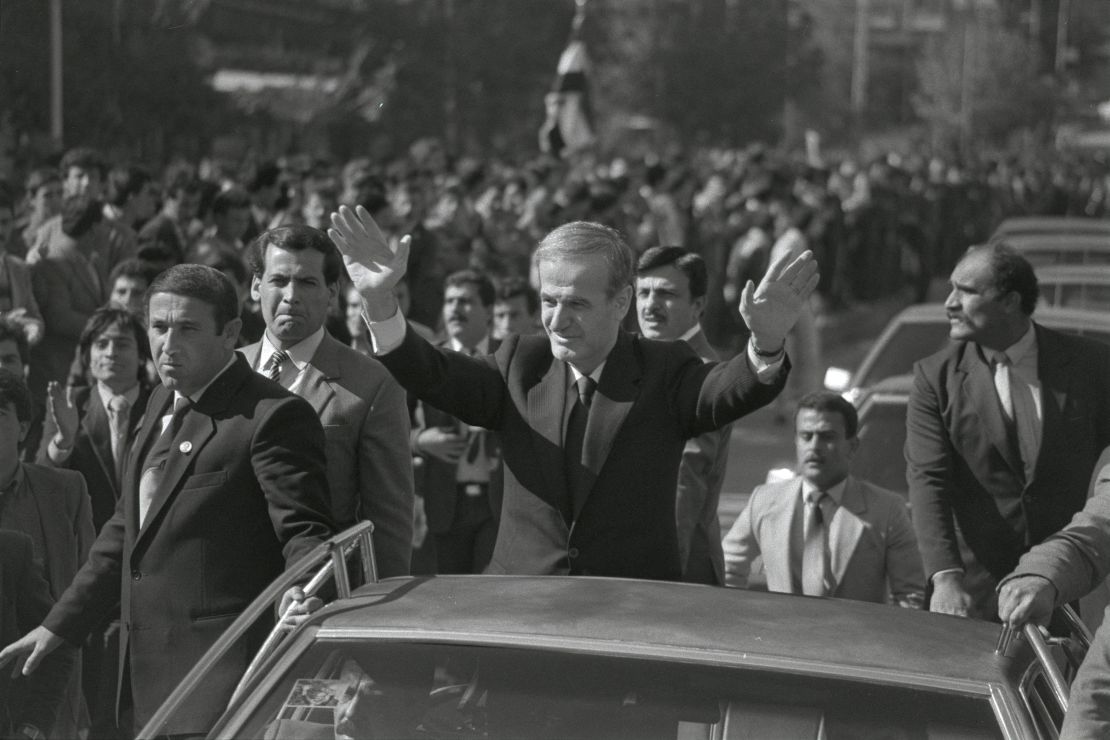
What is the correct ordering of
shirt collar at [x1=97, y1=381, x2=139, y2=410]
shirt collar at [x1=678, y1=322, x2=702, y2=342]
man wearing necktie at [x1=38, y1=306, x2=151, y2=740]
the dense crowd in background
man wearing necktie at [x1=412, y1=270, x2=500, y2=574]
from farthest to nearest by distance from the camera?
the dense crowd in background
man wearing necktie at [x1=412, y1=270, x2=500, y2=574]
shirt collar at [x1=678, y1=322, x2=702, y2=342]
shirt collar at [x1=97, y1=381, x2=139, y2=410]
man wearing necktie at [x1=38, y1=306, x2=151, y2=740]

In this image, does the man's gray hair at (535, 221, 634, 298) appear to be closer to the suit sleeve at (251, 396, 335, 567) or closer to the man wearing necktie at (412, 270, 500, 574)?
the suit sleeve at (251, 396, 335, 567)

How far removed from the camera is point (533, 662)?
3410 millimetres

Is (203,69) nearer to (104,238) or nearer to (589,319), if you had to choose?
(104,238)

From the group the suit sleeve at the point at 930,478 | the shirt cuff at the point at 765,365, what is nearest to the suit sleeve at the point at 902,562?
the suit sleeve at the point at 930,478

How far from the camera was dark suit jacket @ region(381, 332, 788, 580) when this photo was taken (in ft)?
15.1

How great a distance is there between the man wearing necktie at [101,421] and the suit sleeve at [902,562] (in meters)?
2.51

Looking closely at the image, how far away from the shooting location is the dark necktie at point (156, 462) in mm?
4641

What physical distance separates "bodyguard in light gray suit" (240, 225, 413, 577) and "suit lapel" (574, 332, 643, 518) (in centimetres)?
86

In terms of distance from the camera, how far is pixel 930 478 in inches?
234

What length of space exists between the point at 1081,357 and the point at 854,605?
240 centimetres

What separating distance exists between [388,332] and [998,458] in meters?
2.36

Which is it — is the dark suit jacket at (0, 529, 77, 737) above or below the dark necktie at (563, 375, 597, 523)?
below

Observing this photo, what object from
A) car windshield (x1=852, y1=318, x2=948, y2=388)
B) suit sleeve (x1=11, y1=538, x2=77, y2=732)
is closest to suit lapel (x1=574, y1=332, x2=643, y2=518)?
suit sleeve (x1=11, y1=538, x2=77, y2=732)

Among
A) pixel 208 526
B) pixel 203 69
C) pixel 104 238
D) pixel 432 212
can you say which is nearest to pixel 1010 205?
pixel 203 69
